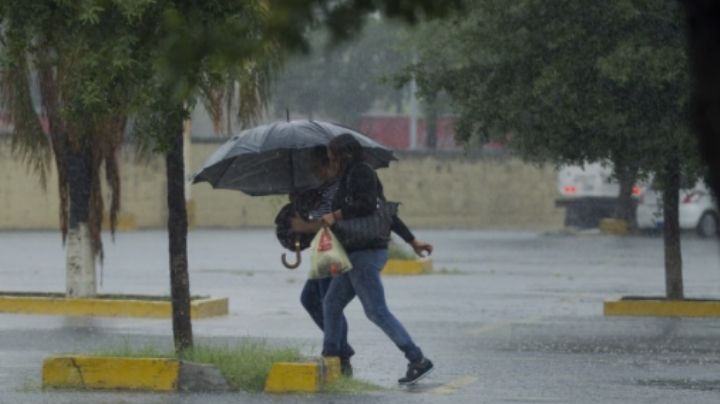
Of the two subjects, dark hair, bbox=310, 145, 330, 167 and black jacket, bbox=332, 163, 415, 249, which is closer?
black jacket, bbox=332, 163, 415, 249

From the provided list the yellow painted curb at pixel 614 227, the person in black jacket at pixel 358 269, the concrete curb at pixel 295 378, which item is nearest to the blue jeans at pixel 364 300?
the person in black jacket at pixel 358 269

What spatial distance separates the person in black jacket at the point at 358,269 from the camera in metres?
11.2

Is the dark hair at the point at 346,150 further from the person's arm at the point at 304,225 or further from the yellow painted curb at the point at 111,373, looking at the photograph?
the yellow painted curb at the point at 111,373

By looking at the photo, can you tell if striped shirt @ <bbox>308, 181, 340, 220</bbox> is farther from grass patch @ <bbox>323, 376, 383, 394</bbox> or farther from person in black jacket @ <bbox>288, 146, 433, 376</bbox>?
grass patch @ <bbox>323, 376, 383, 394</bbox>

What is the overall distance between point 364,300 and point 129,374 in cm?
161

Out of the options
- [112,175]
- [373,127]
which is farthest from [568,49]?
[373,127]

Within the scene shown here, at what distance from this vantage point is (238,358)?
1138 cm

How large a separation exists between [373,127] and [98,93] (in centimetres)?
5236

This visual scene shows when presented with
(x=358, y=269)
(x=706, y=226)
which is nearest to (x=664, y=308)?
(x=358, y=269)

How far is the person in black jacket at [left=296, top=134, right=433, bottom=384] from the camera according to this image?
11.2m

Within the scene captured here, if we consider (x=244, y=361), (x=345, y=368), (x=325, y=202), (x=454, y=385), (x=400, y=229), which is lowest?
(x=454, y=385)

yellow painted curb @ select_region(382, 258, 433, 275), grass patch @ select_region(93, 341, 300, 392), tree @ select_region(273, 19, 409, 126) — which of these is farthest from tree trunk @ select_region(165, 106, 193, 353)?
tree @ select_region(273, 19, 409, 126)

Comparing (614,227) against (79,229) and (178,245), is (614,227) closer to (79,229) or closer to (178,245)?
(79,229)

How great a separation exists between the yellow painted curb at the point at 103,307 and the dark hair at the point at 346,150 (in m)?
6.18
